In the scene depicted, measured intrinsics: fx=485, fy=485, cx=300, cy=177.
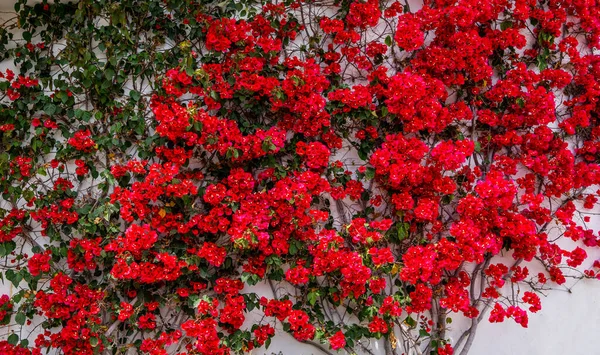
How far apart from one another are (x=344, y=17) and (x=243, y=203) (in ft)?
3.42

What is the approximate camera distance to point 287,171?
226 cm

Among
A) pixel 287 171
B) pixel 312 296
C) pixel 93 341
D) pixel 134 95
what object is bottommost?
pixel 93 341

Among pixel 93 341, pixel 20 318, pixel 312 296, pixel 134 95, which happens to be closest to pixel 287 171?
pixel 312 296

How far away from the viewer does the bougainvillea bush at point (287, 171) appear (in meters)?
2.12

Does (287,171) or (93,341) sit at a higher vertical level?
(287,171)

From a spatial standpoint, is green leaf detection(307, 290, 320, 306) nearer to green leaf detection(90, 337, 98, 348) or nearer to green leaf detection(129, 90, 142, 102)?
green leaf detection(90, 337, 98, 348)

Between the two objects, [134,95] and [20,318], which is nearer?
[20,318]

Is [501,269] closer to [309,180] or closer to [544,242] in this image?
[544,242]

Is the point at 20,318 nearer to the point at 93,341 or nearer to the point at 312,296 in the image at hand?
the point at 93,341

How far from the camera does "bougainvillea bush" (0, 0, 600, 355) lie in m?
2.12

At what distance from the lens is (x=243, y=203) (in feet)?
6.97

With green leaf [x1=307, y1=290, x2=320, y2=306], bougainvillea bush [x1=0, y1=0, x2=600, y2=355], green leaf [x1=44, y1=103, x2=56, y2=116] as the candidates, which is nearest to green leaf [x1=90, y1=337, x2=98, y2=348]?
bougainvillea bush [x1=0, y1=0, x2=600, y2=355]

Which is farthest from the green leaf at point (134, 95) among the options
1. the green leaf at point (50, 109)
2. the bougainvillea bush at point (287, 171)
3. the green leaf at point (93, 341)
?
the green leaf at point (93, 341)

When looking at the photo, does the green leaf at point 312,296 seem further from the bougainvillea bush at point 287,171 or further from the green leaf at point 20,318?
the green leaf at point 20,318
